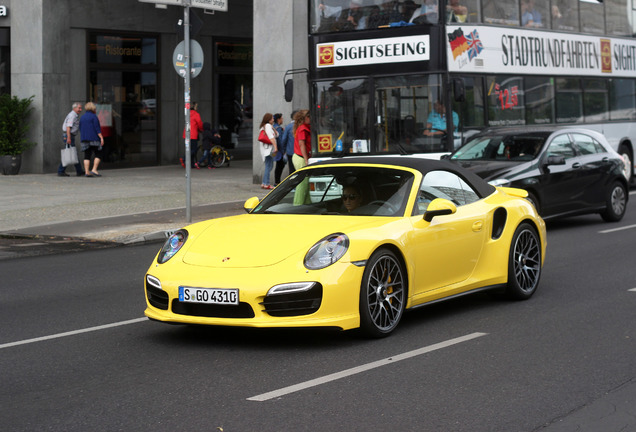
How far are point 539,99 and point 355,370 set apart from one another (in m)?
14.3

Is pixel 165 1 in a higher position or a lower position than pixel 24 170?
higher

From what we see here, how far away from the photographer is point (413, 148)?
17.3m

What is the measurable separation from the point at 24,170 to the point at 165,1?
495 inches

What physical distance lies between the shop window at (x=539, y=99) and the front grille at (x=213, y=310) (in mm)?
13401

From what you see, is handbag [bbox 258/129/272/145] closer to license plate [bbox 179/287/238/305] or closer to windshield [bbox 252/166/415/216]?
windshield [bbox 252/166/415/216]

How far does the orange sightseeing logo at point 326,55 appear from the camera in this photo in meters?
17.8

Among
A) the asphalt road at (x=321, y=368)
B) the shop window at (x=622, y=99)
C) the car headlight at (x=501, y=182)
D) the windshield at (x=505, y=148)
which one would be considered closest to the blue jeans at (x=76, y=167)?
the shop window at (x=622, y=99)

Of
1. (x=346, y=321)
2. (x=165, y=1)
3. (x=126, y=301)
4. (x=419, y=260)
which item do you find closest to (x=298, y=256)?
(x=346, y=321)

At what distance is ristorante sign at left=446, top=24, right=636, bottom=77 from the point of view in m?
17.6

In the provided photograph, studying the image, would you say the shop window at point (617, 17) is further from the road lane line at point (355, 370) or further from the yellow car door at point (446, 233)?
the road lane line at point (355, 370)

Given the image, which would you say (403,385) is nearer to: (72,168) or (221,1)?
(221,1)

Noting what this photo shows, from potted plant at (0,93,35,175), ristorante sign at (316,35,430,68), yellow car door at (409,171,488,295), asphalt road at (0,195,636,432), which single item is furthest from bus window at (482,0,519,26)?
potted plant at (0,93,35,175)

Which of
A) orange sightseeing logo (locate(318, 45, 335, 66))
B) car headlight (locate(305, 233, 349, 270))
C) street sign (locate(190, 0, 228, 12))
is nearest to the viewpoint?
car headlight (locate(305, 233, 349, 270))

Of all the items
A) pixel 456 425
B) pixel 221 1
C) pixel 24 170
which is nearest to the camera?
pixel 456 425
